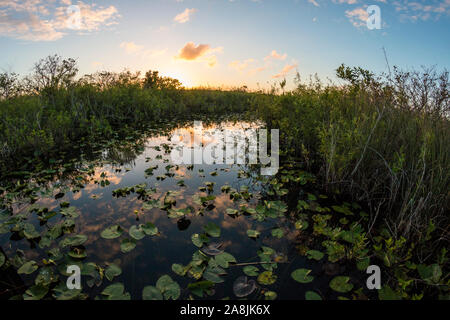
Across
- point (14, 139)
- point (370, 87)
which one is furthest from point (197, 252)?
point (14, 139)

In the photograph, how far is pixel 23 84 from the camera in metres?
7.22

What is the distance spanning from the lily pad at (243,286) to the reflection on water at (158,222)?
55mm

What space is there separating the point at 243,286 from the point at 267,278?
9.2 inches

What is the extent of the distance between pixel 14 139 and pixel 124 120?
15.4ft

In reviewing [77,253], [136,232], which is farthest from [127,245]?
[77,253]

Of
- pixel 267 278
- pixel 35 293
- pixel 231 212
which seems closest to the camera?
pixel 35 293

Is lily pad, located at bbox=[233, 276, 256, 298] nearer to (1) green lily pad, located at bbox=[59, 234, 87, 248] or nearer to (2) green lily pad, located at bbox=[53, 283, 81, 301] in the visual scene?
(2) green lily pad, located at bbox=[53, 283, 81, 301]

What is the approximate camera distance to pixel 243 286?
5.88ft

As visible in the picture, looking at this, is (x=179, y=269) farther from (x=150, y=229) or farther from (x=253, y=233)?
(x=253, y=233)

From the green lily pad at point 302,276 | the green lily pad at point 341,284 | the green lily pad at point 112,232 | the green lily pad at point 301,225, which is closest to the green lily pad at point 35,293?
the green lily pad at point 112,232

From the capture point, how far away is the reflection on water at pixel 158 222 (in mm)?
1949

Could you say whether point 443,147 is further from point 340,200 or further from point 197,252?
point 197,252
